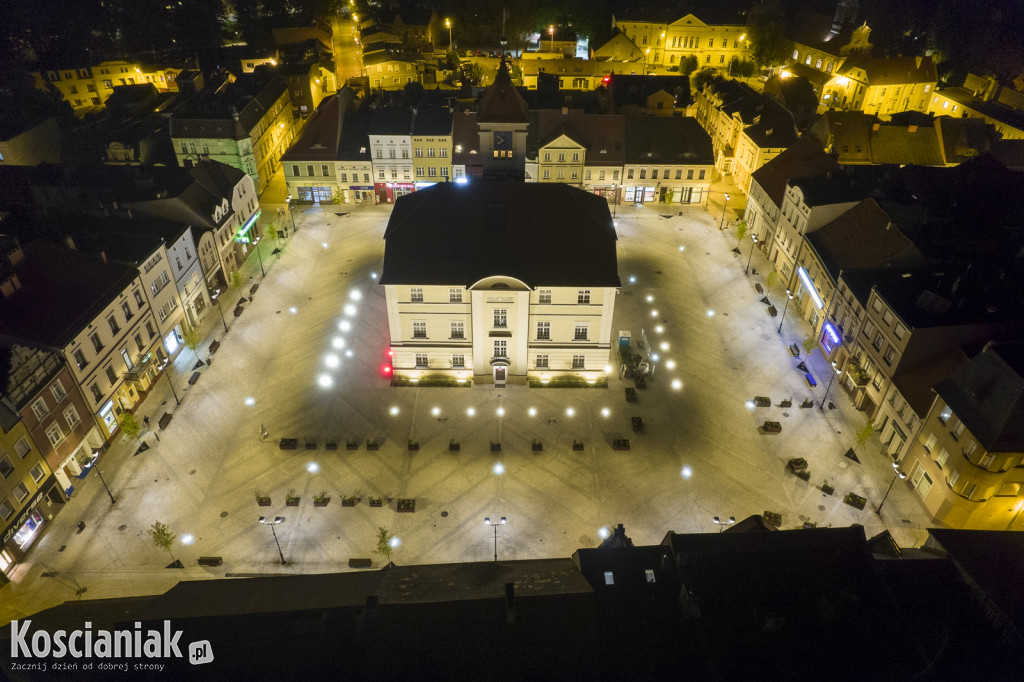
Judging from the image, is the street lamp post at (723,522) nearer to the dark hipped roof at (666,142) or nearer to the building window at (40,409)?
the building window at (40,409)

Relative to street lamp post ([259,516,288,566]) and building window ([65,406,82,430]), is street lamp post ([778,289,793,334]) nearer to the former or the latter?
street lamp post ([259,516,288,566])

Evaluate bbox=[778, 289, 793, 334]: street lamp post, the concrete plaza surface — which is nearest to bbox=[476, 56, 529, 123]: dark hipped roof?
the concrete plaza surface

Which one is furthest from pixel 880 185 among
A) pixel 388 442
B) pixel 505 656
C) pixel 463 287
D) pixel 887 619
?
pixel 505 656

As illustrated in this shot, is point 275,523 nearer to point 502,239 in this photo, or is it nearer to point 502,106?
point 502,239

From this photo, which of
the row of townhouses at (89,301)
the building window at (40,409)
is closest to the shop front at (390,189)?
the row of townhouses at (89,301)

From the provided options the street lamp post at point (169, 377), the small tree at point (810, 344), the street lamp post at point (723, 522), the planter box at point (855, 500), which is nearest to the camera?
the street lamp post at point (723, 522)

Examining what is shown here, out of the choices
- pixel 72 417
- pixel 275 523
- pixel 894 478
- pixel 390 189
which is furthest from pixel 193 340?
pixel 894 478

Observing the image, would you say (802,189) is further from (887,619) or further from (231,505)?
(231,505)
